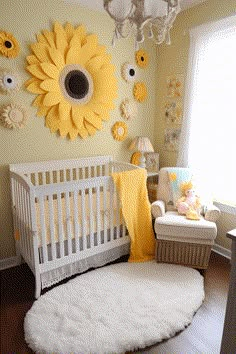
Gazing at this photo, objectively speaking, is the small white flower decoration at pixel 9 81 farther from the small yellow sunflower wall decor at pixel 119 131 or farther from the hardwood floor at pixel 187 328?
the hardwood floor at pixel 187 328

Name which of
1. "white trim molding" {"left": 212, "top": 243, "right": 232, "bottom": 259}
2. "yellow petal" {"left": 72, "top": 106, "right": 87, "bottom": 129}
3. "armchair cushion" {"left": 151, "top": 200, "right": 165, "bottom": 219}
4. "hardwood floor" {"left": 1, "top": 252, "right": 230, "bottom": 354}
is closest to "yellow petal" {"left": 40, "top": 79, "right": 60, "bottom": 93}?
"yellow petal" {"left": 72, "top": 106, "right": 87, "bottom": 129}

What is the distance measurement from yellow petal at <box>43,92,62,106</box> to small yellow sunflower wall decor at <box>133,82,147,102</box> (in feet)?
3.31

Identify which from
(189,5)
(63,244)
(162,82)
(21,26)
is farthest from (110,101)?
(63,244)

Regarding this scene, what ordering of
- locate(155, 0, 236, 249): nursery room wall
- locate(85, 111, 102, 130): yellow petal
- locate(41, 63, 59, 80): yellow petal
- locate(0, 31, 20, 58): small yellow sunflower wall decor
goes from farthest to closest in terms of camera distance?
locate(85, 111, 102, 130): yellow petal → locate(155, 0, 236, 249): nursery room wall → locate(41, 63, 59, 80): yellow petal → locate(0, 31, 20, 58): small yellow sunflower wall decor

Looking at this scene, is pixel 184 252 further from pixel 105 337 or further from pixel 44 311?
pixel 44 311

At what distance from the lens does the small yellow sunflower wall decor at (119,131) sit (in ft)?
9.80

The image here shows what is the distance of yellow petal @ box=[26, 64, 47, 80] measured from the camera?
2.29 meters

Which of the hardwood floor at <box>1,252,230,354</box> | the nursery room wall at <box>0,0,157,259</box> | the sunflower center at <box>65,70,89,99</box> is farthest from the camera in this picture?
the sunflower center at <box>65,70,89,99</box>

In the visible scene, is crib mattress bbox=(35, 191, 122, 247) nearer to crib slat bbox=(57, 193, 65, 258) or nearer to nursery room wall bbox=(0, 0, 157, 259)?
crib slat bbox=(57, 193, 65, 258)

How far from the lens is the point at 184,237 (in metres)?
2.20

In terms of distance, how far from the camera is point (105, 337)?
1536mm

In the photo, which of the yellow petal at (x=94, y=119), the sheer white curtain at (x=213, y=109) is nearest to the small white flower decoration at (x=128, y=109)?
the yellow petal at (x=94, y=119)

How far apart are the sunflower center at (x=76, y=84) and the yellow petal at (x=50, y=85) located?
0.28 ft

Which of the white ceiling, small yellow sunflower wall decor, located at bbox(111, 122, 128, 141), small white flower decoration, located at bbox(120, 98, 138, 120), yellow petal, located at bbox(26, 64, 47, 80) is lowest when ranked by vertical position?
small yellow sunflower wall decor, located at bbox(111, 122, 128, 141)
